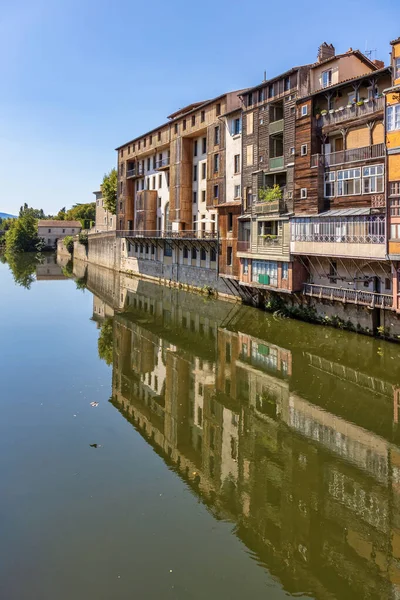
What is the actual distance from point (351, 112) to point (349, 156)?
8.72 feet

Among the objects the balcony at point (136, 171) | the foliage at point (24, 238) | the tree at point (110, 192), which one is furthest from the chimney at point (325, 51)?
Result: the foliage at point (24, 238)

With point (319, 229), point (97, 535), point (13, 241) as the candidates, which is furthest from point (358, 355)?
point (13, 241)

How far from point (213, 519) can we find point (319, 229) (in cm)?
2242

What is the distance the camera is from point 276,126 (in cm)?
3350

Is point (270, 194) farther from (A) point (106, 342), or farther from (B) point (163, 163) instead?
(B) point (163, 163)

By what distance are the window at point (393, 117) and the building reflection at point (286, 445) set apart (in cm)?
1206

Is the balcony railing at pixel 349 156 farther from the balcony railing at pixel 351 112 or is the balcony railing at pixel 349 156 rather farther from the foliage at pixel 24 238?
the foliage at pixel 24 238

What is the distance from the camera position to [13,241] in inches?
4695

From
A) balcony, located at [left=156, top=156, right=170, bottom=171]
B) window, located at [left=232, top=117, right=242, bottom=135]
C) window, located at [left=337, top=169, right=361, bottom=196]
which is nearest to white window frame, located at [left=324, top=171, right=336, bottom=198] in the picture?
window, located at [left=337, top=169, right=361, bottom=196]

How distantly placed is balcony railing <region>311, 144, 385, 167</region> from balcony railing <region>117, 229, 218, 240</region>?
14085 mm

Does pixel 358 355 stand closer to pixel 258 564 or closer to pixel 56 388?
pixel 56 388

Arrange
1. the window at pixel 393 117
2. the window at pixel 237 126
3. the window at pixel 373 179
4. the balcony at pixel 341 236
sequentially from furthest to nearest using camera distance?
the window at pixel 237 126 → the window at pixel 373 179 → the balcony at pixel 341 236 → the window at pixel 393 117

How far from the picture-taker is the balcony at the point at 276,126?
3288 cm

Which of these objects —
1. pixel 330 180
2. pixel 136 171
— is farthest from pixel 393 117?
pixel 136 171
